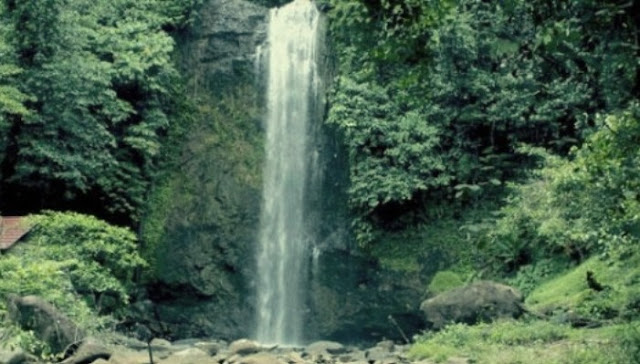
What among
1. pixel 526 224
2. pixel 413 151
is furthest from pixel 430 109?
pixel 526 224

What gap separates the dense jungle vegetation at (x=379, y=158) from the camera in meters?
15.1

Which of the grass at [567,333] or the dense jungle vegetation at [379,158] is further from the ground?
the dense jungle vegetation at [379,158]

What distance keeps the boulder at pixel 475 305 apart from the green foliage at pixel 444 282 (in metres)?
3.70

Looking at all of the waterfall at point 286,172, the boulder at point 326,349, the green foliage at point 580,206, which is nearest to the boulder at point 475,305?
the green foliage at point 580,206

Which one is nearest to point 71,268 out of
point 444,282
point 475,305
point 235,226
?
point 235,226

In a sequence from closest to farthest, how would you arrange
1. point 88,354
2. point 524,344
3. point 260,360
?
point 88,354, point 524,344, point 260,360

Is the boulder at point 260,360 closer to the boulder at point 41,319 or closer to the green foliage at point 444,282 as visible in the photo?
A: the boulder at point 41,319

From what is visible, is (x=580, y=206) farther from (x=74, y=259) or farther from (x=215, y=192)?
(x=215, y=192)

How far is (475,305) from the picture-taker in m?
15.2

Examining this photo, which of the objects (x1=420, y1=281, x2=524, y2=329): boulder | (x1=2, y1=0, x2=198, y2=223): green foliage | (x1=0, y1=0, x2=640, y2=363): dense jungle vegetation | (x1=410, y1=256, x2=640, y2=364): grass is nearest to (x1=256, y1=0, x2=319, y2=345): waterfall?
(x1=0, y1=0, x2=640, y2=363): dense jungle vegetation

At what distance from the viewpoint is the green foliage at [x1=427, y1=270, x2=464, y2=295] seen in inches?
774

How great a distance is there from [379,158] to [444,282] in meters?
3.63

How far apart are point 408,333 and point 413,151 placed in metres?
4.57

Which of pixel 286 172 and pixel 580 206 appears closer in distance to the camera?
pixel 580 206
